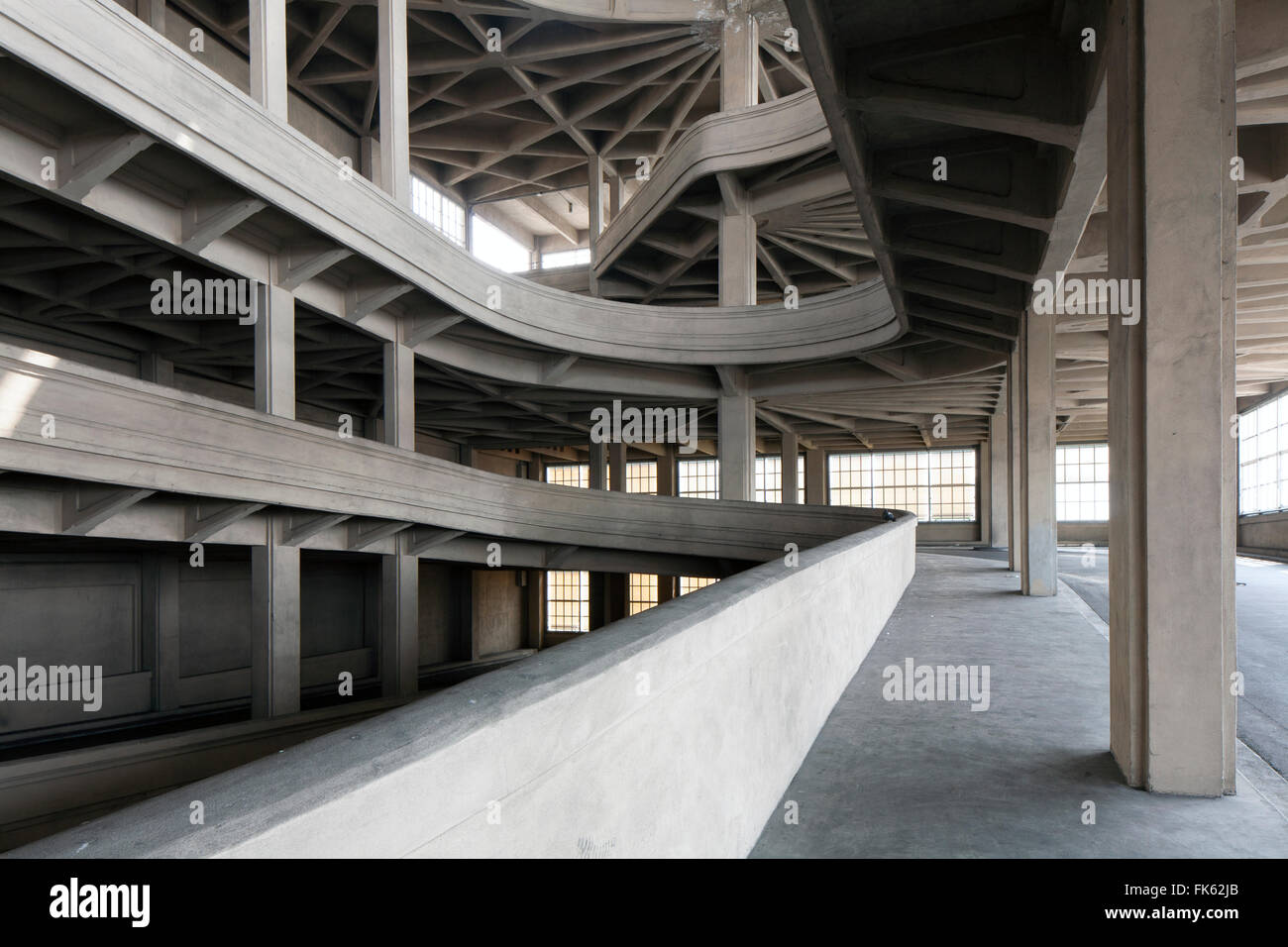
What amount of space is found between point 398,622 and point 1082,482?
35.3 m

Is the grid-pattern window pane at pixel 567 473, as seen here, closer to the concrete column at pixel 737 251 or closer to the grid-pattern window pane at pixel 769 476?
the grid-pattern window pane at pixel 769 476

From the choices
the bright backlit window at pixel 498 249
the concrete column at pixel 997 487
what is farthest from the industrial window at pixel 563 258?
the concrete column at pixel 997 487

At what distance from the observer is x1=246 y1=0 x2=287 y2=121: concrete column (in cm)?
1395

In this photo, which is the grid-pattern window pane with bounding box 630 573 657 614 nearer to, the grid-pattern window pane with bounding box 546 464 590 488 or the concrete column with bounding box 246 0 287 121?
the grid-pattern window pane with bounding box 546 464 590 488

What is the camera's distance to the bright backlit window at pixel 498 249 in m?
40.2

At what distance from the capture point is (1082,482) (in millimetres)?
40062

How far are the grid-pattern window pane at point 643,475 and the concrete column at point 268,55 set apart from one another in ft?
90.6

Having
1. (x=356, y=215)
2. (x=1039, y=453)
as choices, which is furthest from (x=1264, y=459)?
(x=356, y=215)

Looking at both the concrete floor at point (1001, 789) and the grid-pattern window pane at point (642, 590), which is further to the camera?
the grid-pattern window pane at point (642, 590)

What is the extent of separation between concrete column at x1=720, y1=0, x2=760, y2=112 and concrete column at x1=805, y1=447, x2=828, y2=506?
19.9m

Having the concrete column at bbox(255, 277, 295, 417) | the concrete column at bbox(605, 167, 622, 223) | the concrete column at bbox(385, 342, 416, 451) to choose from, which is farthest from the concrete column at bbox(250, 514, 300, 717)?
the concrete column at bbox(605, 167, 622, 223)

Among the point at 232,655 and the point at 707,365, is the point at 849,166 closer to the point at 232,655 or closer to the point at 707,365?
the point at 707,365

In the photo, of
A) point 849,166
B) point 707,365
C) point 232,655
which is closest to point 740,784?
point 849,166
